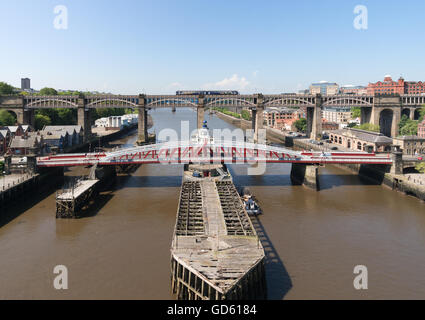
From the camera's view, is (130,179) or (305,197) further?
(130,179)

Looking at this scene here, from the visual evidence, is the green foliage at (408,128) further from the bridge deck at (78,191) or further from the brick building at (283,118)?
the bridge deck at (78,191)

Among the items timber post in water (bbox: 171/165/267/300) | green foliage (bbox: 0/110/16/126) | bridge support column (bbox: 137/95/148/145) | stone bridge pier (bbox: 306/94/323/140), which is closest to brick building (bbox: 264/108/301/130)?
stone bridge pier (bbox: 306/94/323/140)

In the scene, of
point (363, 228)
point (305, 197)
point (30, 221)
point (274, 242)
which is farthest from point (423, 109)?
point (30, 221)

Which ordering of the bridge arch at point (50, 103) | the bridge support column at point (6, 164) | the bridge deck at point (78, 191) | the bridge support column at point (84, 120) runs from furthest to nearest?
1. the bridge arch at point (50, 103)
2. the bridge support column at point (84, 120)
3. the bridge support column at point (6, 164)
4. the bridge deck at point (78, 191)

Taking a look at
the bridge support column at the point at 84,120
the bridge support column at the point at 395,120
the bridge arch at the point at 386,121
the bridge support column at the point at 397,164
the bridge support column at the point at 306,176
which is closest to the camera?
the bridge support column at the point at 306,176

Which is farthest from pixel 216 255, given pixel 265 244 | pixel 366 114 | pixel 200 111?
pixel 366 114

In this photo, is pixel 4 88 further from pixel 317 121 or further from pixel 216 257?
pixel 216 257

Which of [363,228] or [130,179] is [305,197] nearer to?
[363,228]

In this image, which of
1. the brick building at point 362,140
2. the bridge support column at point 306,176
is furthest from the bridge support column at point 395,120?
the bridge support column at point 306,176
